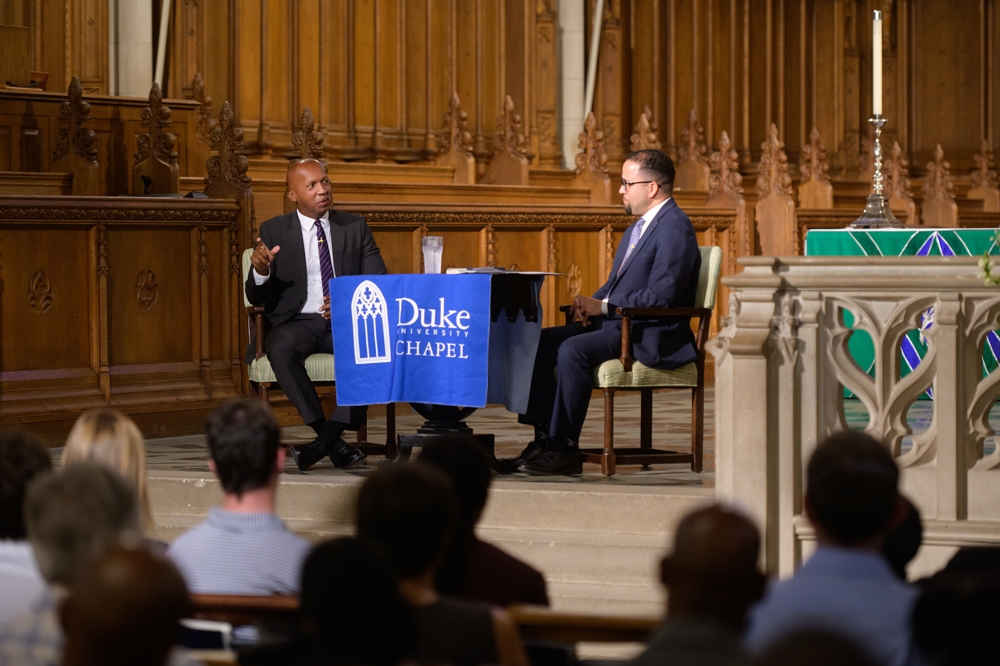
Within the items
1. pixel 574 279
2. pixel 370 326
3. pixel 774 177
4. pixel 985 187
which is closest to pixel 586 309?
pixel 370 326

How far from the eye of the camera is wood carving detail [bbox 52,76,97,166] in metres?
7.95

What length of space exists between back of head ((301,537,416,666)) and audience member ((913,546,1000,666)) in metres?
0.75

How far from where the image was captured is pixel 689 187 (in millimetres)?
11922

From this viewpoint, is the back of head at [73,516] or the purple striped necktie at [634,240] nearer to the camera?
the back of head at [73,516]

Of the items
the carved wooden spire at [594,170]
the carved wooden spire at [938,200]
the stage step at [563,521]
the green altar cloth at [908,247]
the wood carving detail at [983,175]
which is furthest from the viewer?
the wood carving detail at [983,175]

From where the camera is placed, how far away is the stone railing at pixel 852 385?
474cm

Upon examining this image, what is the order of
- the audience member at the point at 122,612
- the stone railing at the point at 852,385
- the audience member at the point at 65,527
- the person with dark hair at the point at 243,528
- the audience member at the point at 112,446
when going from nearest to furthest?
1. the audience member at the point at 122,612
2. the audience member at the point at 65,527
3. the person with dark hair at the point at 243,528
4. the audience member at the point at 112,446
5. the stone railing at the point at 852,385

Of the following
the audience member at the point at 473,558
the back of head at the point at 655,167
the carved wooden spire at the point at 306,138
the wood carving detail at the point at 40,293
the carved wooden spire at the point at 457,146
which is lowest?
the audience member at the point at 473,558

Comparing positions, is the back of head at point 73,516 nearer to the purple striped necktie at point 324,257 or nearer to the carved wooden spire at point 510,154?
the purple striped necktie at point 324,257

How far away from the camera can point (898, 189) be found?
1222 centimetres

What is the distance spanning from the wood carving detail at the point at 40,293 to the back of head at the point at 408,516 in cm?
483

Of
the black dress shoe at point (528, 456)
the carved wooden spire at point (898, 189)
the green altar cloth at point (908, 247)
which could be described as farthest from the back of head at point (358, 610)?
the carved wooden spire at point (898, 189)

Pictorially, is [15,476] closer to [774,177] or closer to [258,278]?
[258,278]

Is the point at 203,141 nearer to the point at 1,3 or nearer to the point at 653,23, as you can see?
the point at 1,3
